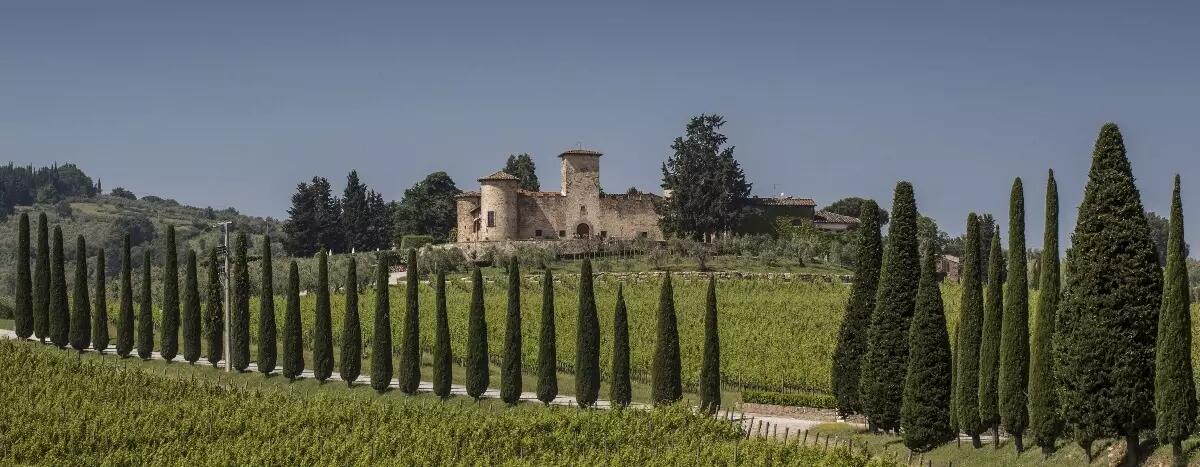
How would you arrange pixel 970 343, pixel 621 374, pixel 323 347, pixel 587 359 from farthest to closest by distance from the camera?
pixel 323 347, pixel 587 359, pixel 621 374, pixel 970 343

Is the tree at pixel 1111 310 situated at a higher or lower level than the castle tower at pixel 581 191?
lower

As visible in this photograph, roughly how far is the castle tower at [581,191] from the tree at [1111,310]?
56.8 metres

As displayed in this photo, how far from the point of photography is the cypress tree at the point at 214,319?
48.1 meters

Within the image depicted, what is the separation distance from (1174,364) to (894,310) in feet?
29.2

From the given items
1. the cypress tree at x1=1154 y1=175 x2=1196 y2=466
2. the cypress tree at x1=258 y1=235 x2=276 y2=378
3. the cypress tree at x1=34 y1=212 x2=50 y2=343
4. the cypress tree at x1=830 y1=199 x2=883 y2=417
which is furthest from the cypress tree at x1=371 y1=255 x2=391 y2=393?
the cypress tree at x1=1154 y1=175 x2=1196 y2=466

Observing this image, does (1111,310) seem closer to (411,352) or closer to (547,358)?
(547,358)

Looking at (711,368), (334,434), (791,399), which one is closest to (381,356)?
(711,368)

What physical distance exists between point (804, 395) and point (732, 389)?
14.1 feet

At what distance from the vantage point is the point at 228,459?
91.1 feet

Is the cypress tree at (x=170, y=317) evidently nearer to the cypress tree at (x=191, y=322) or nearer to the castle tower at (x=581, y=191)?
the cypress tree at (x=191, y=322)

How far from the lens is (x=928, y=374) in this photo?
102ft

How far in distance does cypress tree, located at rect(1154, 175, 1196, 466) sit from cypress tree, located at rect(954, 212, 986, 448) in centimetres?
622

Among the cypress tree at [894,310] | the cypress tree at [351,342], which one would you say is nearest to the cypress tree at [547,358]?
the cypress tree at [351,342]

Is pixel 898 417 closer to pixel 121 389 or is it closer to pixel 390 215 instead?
pixel 121 389
